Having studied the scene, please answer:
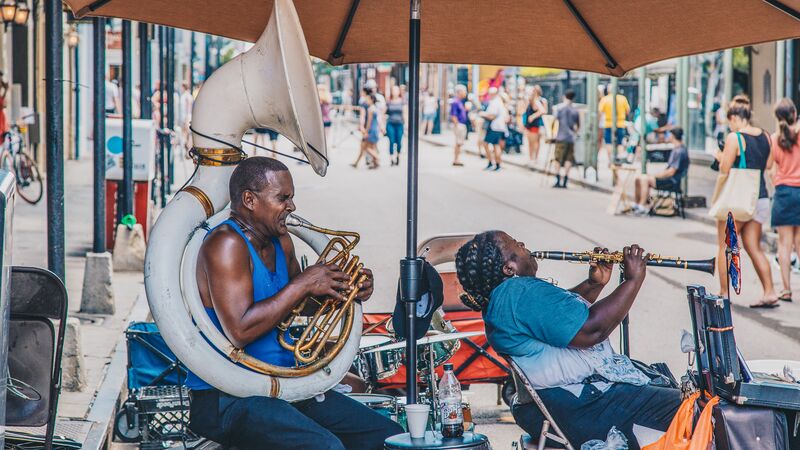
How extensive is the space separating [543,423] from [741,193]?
6.52m

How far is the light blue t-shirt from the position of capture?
428 cm

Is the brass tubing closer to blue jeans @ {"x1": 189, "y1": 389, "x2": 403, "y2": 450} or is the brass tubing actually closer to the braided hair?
blue jeans @ {"x1": 189, "y1": 389, "x2": 403, "y2": 450}

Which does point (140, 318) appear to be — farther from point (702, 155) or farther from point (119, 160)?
point (702, 155)

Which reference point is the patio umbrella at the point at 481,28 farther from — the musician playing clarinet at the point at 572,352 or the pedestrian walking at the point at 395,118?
the pedestrian walking at the point at 395,118

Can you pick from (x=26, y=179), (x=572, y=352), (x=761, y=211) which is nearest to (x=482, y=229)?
(x=761, y=211)

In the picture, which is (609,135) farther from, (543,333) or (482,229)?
(543,333)

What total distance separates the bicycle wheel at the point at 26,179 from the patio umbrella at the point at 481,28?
1370 cm

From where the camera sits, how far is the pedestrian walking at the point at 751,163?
10320 millimetres

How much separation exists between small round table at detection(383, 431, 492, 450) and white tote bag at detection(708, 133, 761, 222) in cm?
675


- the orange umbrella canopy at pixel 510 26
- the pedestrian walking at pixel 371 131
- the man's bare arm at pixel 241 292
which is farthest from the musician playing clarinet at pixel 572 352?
the pedestrian walking at pixel 371 131

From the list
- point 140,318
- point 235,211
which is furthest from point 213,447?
point 140,318

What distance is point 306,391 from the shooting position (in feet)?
13.8

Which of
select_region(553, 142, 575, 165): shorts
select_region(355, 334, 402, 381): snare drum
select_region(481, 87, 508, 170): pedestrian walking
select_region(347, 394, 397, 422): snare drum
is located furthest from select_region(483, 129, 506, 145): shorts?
select_region(347, 394, 397, 422): snare drum

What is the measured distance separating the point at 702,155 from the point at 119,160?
601 inches
